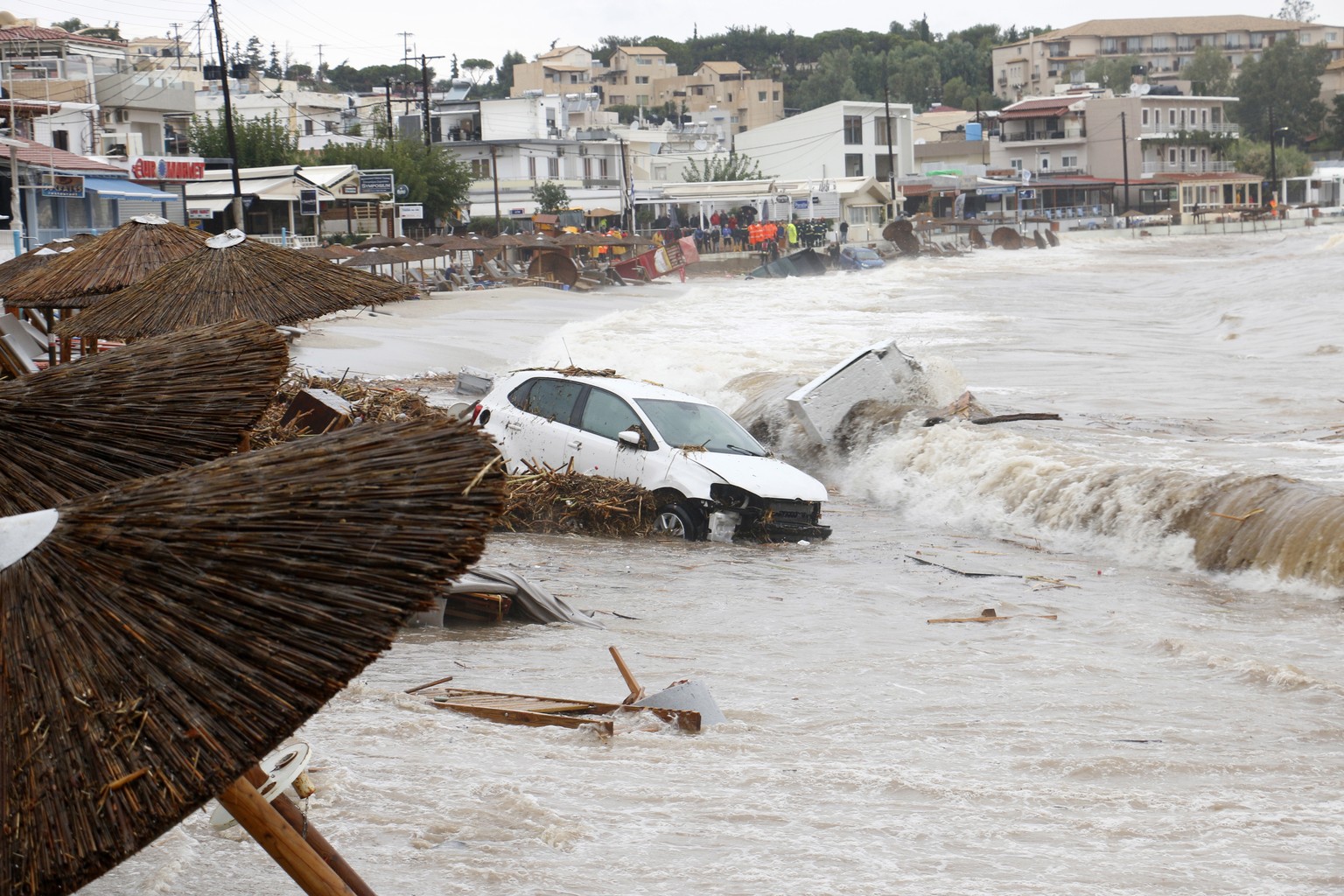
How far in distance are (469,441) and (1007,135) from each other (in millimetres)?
124616

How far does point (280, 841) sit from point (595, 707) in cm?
373

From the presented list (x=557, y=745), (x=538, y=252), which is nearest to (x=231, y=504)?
(x=557, y=745)

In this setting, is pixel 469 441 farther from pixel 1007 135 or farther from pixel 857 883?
pixel 1007 135

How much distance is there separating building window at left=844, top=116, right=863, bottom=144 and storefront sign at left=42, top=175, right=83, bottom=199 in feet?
213

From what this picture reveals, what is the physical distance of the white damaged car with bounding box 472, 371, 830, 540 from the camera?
43.9 feet

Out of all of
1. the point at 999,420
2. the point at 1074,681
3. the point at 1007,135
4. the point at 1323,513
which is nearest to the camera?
the point at 1074,681

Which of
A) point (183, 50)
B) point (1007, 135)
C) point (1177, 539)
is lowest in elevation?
point (1177, 539)

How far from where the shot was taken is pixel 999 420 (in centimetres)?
1911

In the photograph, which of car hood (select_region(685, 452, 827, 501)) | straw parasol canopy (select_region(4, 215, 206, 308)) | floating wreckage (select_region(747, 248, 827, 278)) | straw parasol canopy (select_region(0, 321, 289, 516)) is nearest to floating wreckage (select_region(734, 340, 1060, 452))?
car hood (select_region(685, 452, 827, 501))

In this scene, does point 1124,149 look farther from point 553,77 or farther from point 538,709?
point 538,709

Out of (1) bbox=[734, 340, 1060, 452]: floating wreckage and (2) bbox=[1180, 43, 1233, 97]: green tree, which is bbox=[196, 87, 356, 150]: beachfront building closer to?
(1) bbox=[734, 340, 1060, 452]: floating wreckage

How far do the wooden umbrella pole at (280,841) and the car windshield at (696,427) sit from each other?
981 centimetres

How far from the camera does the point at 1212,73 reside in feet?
512

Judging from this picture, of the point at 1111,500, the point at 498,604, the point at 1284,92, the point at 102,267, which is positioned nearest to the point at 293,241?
the point at 102,267
